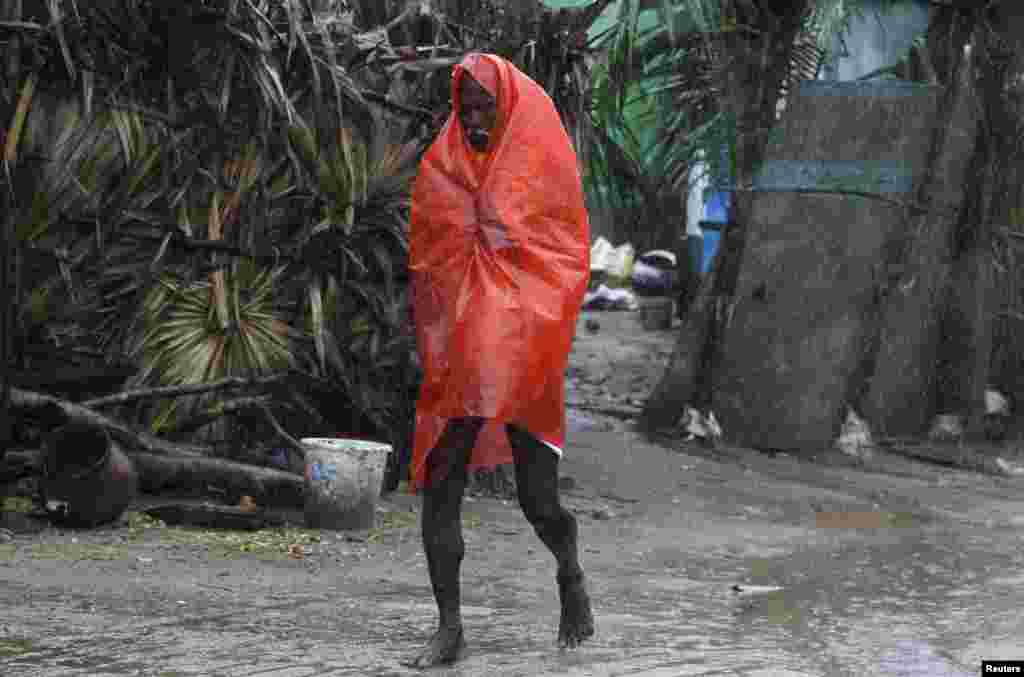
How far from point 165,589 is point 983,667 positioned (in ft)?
9.30

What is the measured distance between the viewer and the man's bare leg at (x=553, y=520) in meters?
6.25

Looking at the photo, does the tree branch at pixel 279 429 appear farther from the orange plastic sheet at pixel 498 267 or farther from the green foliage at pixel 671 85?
the orange plastic sheet at pixel 498 267

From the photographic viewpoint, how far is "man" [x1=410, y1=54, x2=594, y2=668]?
6.01 metres

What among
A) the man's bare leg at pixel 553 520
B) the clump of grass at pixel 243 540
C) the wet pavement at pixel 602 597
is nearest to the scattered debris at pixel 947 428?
the wet pavement at pixel 602 597

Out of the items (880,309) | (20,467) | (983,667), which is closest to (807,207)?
(880,309)

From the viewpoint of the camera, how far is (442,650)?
238 inches

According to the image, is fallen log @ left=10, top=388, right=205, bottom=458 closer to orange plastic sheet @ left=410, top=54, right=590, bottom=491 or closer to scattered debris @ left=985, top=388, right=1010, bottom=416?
orange plastic sheet @ left=410, top=54, right=590, bottom=491

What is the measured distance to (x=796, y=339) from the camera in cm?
1258

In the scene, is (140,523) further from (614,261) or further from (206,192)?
(614,261)

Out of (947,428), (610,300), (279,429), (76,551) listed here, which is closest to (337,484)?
(279,429)

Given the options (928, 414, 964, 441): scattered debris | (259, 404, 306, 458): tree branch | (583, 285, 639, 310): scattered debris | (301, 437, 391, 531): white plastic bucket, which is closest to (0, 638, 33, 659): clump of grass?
(301, 437, 391, 531): white plastic bucket

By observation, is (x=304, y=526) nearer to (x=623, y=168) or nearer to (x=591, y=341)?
(x=623, y=168)

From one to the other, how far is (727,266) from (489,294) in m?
7.16

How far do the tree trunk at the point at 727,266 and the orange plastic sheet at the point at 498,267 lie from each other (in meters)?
6.72
